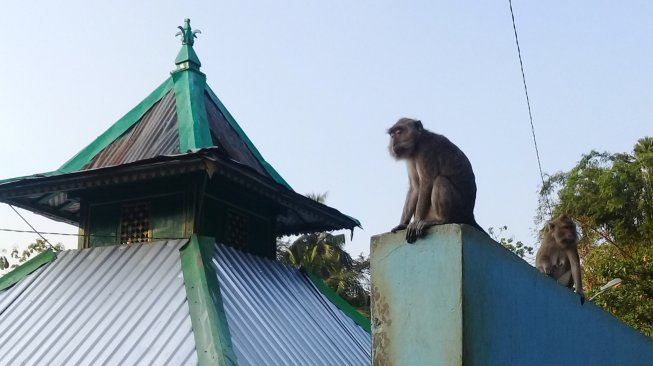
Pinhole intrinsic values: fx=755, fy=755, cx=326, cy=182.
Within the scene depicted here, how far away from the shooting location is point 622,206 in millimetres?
24375

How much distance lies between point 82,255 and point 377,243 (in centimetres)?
533

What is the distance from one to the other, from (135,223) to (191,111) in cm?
151

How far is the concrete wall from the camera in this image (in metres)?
3.93

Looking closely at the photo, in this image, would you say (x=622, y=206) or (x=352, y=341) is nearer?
(x=352, y=341)

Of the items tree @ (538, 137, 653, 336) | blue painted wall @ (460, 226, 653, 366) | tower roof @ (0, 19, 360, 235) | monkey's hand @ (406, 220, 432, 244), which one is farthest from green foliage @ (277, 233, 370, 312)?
monkey's hand @ (406, 220, 432, 244)

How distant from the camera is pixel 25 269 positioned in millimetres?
8781

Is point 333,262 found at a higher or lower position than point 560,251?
Answer: higher

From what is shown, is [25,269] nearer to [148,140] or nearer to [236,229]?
[148,140]

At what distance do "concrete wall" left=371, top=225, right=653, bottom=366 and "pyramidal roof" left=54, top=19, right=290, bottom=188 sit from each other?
14.2 feet

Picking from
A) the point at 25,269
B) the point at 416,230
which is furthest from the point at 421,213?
the point at 25,269

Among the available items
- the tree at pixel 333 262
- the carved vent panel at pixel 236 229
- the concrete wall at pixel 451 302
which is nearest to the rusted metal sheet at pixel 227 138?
the carved vent panel at pixel 236 229

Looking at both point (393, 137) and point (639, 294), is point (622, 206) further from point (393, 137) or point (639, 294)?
point (393, 137)

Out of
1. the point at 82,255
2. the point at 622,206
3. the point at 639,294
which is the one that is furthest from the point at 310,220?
the point at 622,206

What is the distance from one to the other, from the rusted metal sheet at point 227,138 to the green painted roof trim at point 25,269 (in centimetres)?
236
